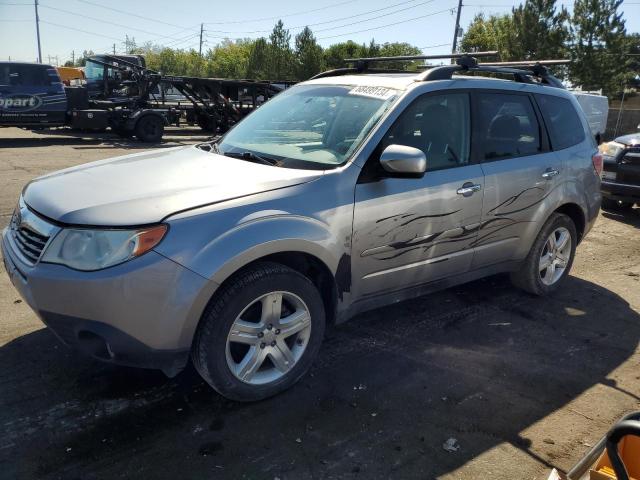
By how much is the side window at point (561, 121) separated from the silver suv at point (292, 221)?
19 mm

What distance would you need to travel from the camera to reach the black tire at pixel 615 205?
29.1 feet

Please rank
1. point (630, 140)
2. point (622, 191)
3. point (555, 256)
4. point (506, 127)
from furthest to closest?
point (630, 140), point (622, 191), point (555, 256), point (506, 127)

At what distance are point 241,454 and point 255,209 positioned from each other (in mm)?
1192

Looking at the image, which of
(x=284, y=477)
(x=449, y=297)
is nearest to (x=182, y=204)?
(x=284, y=477)

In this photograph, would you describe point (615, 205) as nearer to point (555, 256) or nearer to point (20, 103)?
point (555, 256)

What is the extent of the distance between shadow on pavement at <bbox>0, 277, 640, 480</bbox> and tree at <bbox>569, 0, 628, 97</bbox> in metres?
35.3

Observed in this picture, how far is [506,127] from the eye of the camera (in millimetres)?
4211

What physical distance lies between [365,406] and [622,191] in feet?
21.5

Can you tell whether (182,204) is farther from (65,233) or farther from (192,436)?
(192,436)

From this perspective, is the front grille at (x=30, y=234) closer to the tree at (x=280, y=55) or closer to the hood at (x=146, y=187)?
the hood at (x=146, y=187)

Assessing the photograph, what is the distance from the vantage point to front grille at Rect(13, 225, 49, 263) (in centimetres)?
273

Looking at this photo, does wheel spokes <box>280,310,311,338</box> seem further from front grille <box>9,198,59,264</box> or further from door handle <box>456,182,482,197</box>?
door handle <box>456,182,482,197</box>

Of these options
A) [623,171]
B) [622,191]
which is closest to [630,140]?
[623,171]

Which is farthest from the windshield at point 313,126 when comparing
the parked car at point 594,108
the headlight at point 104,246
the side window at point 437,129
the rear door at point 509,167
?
the parked car at point 594,108
